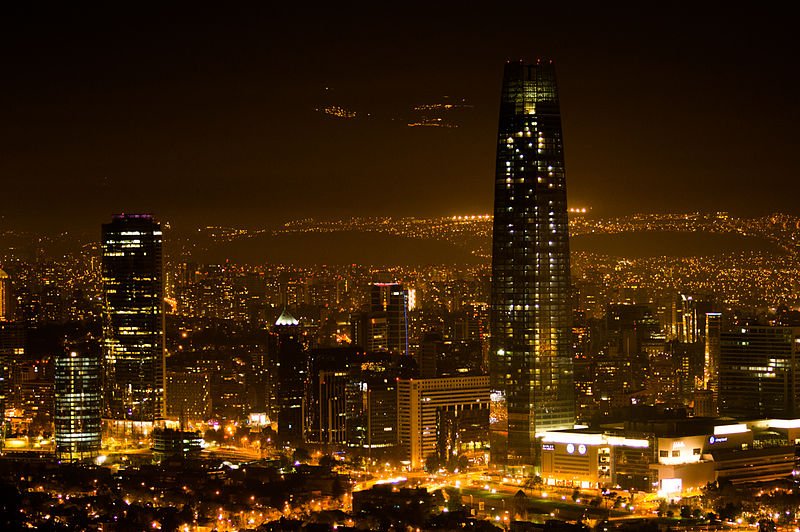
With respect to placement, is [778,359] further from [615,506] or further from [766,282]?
[615,506]

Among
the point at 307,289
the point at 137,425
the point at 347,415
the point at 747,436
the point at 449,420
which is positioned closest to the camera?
the point at 747,436

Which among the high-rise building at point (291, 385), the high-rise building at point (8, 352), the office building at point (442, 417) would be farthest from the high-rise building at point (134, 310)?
the office building at point (442, 417)

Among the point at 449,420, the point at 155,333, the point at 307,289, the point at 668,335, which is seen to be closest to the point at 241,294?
the point at 307,289

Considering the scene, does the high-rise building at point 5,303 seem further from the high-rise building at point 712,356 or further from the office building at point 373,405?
the high-rise building at point 712,356

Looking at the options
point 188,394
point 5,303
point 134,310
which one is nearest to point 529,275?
point 188,394

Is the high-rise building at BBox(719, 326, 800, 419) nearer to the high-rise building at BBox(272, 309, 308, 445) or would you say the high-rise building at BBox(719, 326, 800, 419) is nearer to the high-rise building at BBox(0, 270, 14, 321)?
the high-rise building at BBox(272, 309, 308, 445)

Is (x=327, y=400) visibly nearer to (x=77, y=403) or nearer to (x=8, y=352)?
(x=77, y=403)
